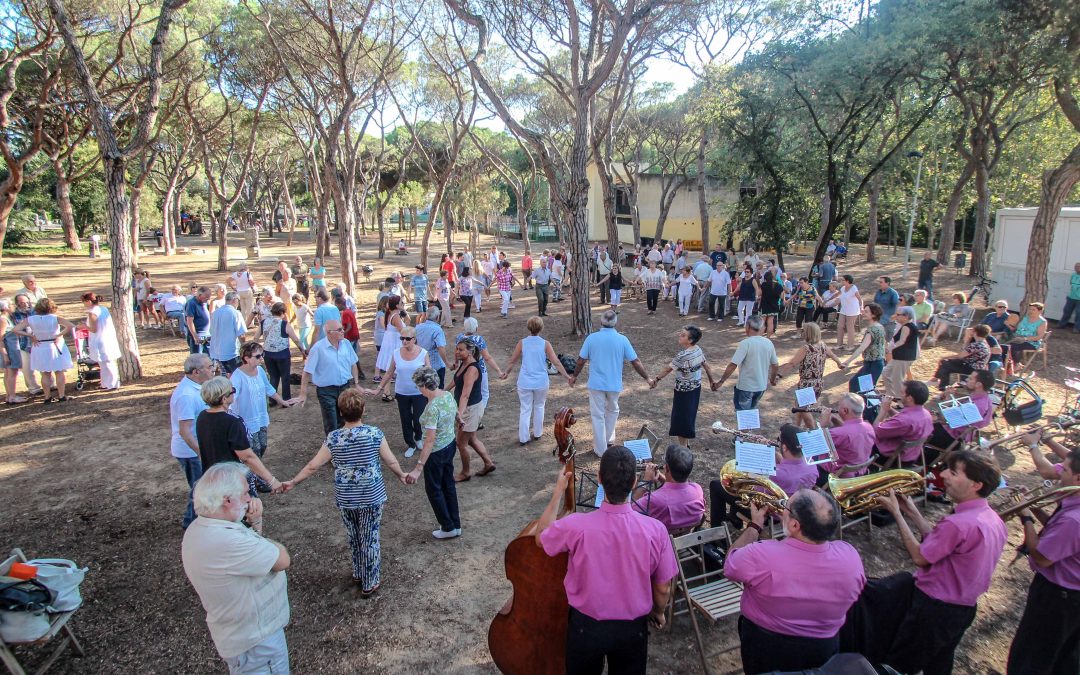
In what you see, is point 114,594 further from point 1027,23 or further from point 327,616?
point 1027,23

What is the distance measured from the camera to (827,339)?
12.5 m

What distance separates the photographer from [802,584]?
2.52m

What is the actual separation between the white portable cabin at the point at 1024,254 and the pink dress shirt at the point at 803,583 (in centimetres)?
1559

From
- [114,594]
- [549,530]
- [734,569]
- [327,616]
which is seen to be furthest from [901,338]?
[114,594]

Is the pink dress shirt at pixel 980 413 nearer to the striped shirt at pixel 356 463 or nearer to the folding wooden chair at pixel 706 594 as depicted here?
the folding wooden chair at pixel 706 594

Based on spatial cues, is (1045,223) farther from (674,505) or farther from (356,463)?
(356,463)

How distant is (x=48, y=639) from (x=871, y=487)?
5593 mm

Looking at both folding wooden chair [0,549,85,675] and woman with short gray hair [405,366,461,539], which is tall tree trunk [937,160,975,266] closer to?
woman with short gray hair [405,366,461,539]

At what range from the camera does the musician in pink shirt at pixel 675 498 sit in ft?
13.7

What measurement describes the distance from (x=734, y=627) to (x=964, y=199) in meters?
32.7

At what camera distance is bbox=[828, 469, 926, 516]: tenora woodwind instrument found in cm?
395

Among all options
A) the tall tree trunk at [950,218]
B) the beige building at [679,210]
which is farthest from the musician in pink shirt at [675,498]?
the beige building at [679,210]

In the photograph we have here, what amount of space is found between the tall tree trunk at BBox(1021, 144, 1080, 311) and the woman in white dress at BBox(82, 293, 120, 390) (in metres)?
17.5

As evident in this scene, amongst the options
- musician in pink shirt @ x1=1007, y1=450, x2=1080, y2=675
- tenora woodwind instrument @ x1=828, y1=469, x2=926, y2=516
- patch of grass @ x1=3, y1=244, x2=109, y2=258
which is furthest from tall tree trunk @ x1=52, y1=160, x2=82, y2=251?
musician in pink shirt @ x1=1007, y1=450, x2=1080, y2=675
